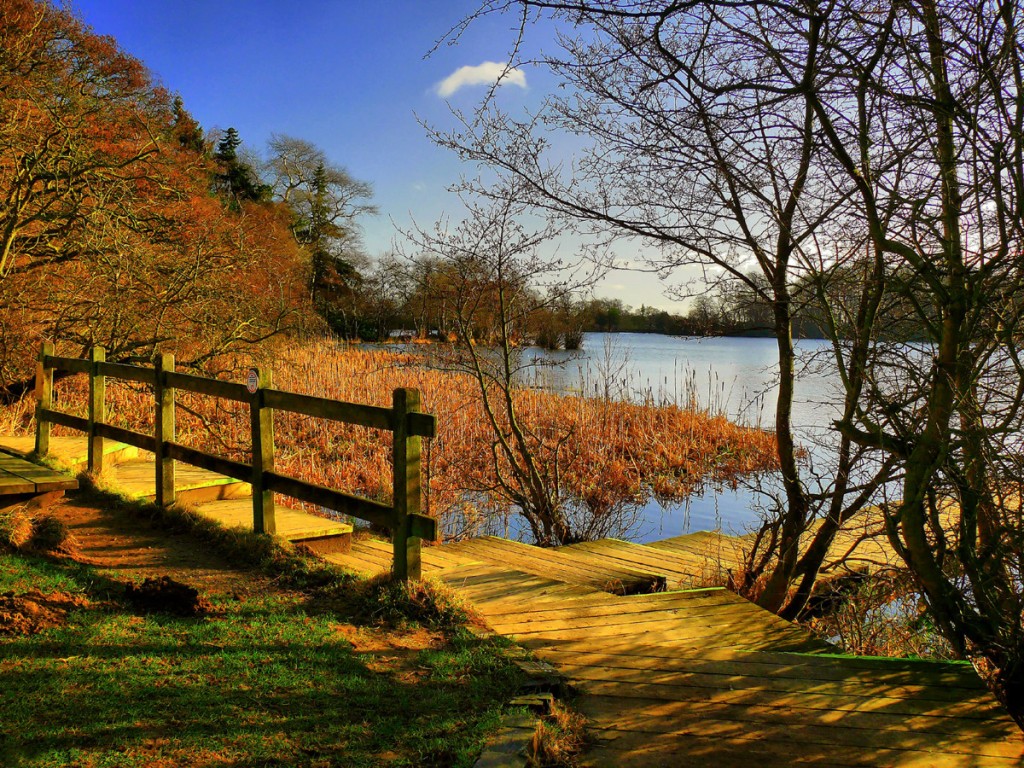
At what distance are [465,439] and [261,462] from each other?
7522 mm

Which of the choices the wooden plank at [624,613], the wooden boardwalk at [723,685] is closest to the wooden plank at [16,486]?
the wooden boardwalk at [723,685]

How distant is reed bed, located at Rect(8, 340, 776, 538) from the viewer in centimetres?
1152

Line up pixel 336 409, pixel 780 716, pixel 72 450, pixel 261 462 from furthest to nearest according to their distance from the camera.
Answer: pixel 72 450 < pixel 261 462 < pixel 336 409 < pixel 780 716

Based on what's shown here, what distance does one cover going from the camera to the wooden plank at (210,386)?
19.1 ft

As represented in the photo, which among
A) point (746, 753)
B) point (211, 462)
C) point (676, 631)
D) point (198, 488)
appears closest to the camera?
point (746, 753)

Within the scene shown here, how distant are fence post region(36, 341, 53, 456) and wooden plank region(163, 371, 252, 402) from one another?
2.51m

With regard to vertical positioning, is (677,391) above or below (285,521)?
above

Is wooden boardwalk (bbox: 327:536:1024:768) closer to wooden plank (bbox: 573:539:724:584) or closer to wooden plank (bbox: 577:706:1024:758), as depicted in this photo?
wooden plank (bbox: 577:706:1024:758)

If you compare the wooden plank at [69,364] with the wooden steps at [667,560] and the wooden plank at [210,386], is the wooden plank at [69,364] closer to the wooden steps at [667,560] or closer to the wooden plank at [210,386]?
the wooden plank at [210,386]

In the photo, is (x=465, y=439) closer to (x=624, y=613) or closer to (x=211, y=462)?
(x=211, y=462)

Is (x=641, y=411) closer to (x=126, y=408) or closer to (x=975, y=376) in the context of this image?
(x=126, y=408)

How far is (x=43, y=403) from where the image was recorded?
8.21m

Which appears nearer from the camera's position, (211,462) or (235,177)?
(211,462)

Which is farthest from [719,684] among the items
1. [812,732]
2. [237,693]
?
[237,693]
